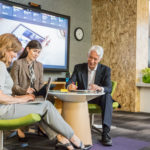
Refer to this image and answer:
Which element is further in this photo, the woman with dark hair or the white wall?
the white wall

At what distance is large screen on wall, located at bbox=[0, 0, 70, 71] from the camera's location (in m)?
4.25

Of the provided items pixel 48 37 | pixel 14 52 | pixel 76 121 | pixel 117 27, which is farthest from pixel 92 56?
pixel 117 27

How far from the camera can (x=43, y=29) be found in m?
4.79

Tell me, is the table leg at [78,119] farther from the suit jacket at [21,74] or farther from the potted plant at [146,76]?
the potted plant at [146,76]

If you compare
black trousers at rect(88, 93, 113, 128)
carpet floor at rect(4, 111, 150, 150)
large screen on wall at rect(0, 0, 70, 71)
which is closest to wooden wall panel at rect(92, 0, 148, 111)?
large screen on wall at rect(0, 0, 70, 71)

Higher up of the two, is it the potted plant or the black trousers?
the potted plant

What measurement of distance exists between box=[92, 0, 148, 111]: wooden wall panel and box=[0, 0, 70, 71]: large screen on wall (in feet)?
4.20

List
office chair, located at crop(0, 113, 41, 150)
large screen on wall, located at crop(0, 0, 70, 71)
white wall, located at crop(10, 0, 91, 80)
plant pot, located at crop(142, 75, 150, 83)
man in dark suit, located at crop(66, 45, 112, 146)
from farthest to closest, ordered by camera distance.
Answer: plant pot, located at crop(142, 75, 150, 83) → white wall, located at crop(10, 0, 91, 80) → large screen on wall, located at crop(0, 0, 70, 71) → man in dark suit, located at crop(66, 45, 112, 146) → office chair, located at crop(0, 113, 41, 150)

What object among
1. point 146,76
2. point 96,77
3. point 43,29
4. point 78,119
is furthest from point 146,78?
point 78,119

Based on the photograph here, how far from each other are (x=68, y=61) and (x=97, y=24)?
5.13 feet

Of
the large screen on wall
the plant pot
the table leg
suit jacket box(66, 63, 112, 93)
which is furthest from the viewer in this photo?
the plant pot

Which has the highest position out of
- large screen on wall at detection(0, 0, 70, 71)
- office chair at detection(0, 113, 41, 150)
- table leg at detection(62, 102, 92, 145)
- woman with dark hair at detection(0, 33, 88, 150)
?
large screen on wall at detection(0, 0, 70, 71)

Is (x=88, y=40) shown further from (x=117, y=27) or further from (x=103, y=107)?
(x=103, y=107)

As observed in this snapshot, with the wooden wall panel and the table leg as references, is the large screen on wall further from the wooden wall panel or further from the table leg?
the table leg
